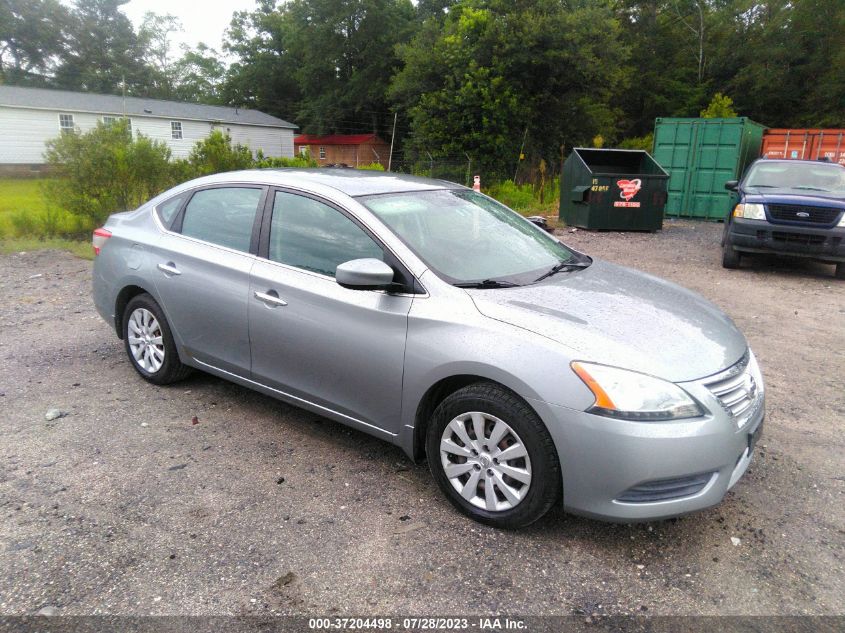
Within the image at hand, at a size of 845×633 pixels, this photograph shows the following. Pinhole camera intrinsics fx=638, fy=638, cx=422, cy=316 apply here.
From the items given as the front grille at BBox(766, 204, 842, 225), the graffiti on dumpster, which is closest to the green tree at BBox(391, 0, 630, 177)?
the graffiti on dumpster

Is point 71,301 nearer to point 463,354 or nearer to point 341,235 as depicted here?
point 341,235

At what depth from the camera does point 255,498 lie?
335 centimetres

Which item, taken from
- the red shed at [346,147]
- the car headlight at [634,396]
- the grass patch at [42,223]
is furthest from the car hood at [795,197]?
the red shed at [346,147]

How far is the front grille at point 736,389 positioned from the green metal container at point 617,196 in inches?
453

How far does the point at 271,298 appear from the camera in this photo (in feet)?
12.4

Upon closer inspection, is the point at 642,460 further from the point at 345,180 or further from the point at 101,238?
the point at 101,238

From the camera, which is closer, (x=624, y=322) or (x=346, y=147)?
(x=624, y=322)

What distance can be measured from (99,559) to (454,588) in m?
1.57

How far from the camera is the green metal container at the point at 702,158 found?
51.9 ft

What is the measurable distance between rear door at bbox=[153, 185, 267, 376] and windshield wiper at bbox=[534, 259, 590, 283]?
178 cm

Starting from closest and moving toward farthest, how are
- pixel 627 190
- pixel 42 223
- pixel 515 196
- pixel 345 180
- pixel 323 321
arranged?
pixel 323 321, pixel 345 180, pixel 42 223, pixel 627 190, pixel 515 196

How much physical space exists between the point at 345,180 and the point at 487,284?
50.2 inches

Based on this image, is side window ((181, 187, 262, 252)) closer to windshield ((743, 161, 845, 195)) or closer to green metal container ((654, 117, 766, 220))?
windshield ((743, 161, 845, 195))

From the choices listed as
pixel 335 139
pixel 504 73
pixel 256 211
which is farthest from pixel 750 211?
pixel 335 139
